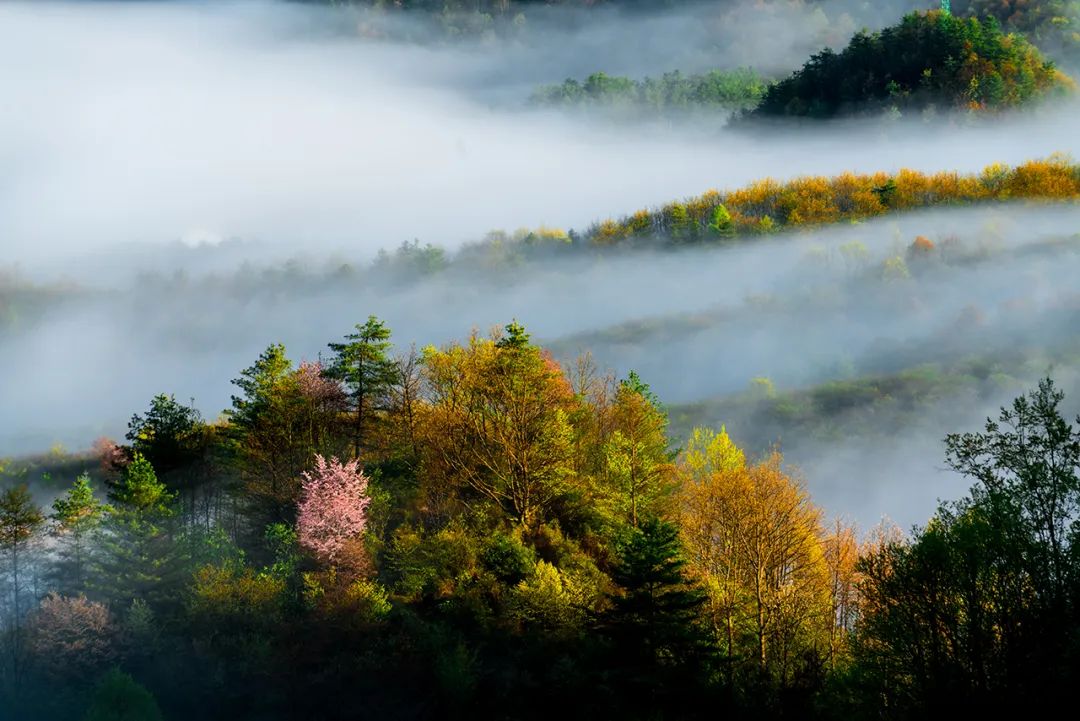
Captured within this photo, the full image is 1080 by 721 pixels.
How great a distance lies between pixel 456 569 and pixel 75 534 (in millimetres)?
34242

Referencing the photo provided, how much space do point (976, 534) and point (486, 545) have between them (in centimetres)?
3881

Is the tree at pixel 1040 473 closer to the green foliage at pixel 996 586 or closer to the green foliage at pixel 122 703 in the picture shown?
the green foliage at pixel 996 586

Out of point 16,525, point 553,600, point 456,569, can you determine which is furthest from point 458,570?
point 16,525

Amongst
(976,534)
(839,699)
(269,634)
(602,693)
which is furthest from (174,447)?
(976,534)

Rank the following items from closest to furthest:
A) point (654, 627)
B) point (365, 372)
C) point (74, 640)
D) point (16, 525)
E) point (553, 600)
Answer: point (654, 627) < point (553, 600) < point (74, 640) < point (16, 525) < point (365, 372)

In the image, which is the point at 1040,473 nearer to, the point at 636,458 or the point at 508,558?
the point at 636,458

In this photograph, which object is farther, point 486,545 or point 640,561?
point 486,545

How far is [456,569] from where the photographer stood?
80.7 metres

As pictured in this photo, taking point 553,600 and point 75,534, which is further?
point 75,534

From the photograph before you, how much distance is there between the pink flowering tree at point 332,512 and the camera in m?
82.1

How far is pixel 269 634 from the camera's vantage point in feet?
276

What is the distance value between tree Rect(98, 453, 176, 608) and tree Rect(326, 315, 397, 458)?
16.8m

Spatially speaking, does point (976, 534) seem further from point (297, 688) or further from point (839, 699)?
point (297, 688)

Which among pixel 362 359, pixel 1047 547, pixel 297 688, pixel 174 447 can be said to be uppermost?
pixel 362 359
